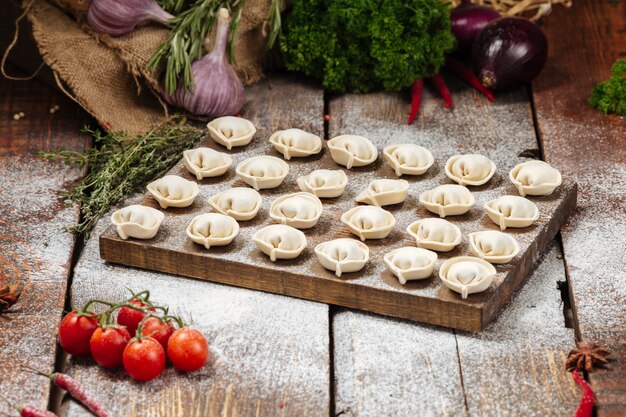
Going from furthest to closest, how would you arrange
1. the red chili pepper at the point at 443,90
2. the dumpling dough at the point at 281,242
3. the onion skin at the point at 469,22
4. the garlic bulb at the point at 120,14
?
the onion skin at the point at 469,22
the red chili pepper at the point at 443,90
the garlic bulb at the point at 120,14
the dumpling dough at the point at 281,242

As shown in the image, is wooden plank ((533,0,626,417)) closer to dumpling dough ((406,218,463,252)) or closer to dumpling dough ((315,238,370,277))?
dumpling dough ((406,218,463,252))

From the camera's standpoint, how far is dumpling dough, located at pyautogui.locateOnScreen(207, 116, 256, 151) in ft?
9.37

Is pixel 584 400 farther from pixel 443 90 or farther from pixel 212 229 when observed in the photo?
pixel 443 90

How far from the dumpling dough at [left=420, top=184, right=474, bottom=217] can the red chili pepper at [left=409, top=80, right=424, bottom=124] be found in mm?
681

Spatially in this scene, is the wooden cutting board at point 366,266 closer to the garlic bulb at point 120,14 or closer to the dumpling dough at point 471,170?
the dumpling dough at point 471,170

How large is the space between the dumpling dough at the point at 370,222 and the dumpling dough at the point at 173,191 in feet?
1.36

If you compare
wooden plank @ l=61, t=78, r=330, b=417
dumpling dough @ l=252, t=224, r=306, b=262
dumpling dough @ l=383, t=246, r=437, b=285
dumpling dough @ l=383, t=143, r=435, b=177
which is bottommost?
wooden plank @ l=61, t=78, r=330, b=417

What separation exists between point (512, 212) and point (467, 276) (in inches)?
13.1

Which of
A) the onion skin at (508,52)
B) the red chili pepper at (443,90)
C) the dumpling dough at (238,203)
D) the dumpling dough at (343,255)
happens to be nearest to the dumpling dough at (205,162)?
the dumpling dough at (238,203)

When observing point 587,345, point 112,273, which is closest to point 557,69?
point 587,345

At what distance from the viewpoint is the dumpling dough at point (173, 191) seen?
2.55 m

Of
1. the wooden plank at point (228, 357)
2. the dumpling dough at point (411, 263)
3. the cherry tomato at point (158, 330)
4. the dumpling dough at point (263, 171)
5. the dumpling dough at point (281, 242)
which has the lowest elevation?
the wooden plank at point (228, 357)

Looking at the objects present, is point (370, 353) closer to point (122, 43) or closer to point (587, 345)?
point (587, 345)

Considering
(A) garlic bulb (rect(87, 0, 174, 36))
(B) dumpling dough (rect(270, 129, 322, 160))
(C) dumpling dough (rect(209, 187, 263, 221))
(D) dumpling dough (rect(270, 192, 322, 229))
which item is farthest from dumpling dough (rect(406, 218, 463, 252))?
(A) garlic bulb (rect(87, 0, 174, 36))
